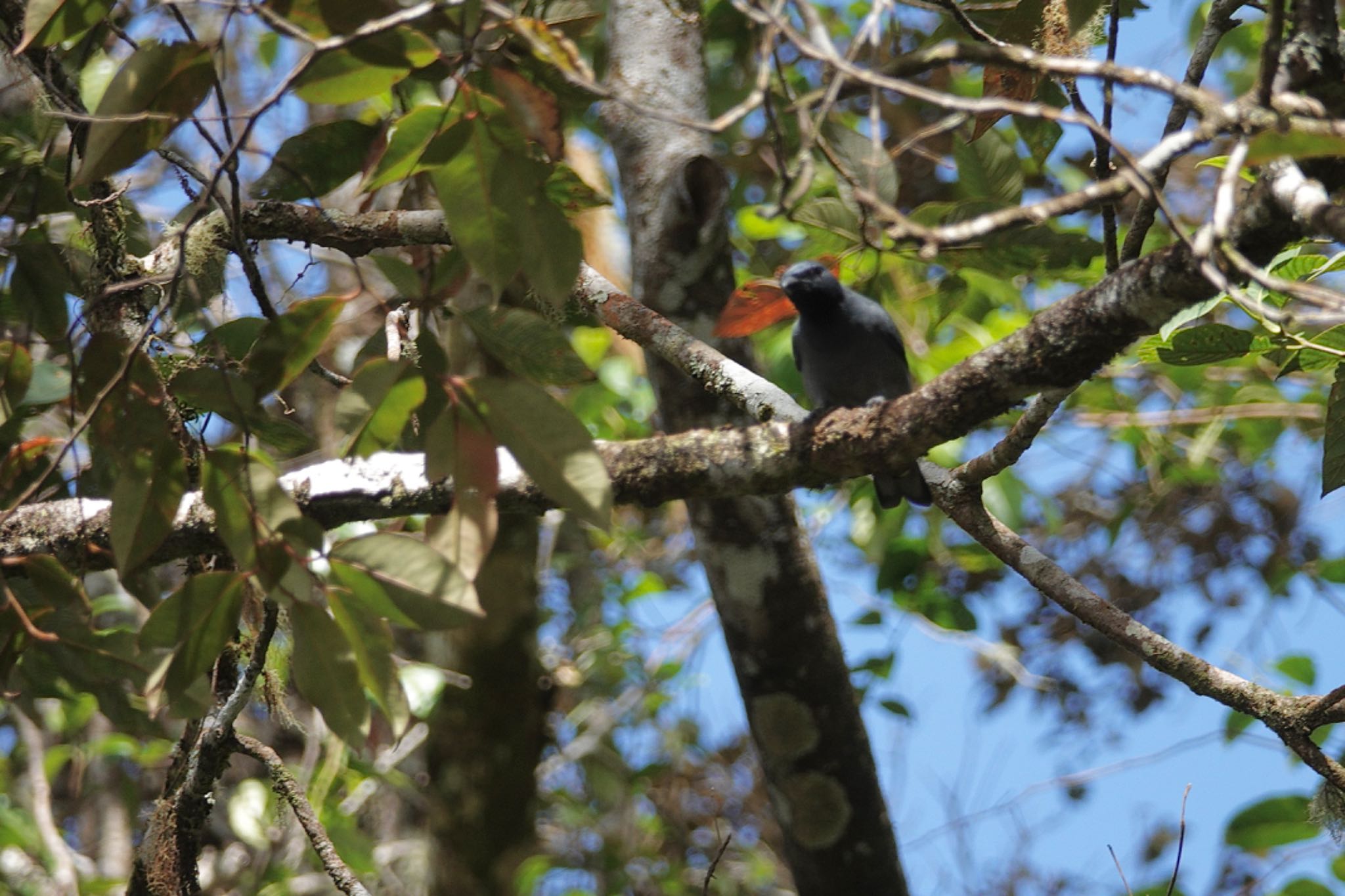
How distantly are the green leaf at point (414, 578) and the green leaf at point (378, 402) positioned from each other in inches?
5.2

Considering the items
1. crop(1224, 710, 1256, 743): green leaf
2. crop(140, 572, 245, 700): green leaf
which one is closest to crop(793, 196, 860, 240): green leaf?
crop(140, 572, 245, 700): green leaf

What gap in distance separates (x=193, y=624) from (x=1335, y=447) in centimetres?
199

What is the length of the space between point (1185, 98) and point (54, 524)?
2.23m

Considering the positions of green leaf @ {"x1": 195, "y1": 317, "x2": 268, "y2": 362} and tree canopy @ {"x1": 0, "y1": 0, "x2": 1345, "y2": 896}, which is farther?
green leaf @ {"x1": 195, "y1": 317, "x2": 268, "y2": 362}

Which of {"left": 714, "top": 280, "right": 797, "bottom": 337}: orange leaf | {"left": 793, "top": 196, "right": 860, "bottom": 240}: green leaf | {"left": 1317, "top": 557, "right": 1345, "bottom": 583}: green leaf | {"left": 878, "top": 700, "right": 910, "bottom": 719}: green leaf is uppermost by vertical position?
{"left": 793, "top": 196, "right": 860, "bottom": 240}: green leaf

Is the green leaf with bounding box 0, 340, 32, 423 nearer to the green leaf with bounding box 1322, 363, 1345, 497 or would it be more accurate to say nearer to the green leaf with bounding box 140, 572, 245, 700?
the green leaf with bounding box 140, 572, 245, 700

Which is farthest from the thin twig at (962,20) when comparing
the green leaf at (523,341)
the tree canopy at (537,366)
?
the green leaf at (523,341)

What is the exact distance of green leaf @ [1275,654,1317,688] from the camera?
114 inches

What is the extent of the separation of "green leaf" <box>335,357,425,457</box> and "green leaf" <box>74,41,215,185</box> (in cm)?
47

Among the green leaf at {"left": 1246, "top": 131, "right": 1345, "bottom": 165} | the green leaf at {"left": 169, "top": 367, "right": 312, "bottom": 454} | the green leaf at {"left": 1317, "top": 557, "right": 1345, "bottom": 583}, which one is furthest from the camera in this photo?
the green leaf at {"left": 1317, "top": 557, "right": 1345, "bottom": 583}

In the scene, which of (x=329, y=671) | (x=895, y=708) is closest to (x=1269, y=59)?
(x=329, y=671)

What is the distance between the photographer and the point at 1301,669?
2.90m

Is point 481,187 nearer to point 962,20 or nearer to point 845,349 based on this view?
point 962,20

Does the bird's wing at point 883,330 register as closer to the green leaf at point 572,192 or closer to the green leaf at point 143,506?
the green leaf at point 572,192
